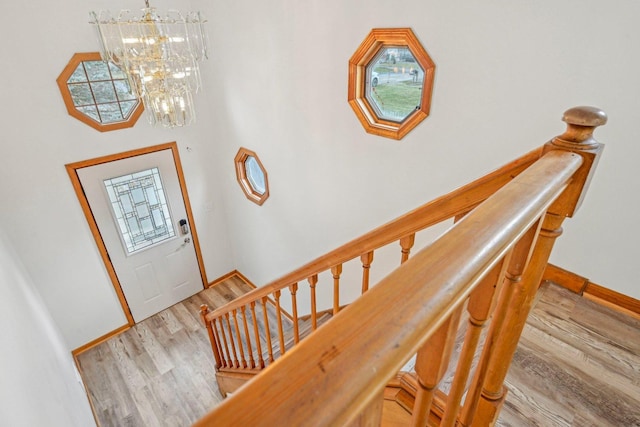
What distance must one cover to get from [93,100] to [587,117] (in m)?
4.06

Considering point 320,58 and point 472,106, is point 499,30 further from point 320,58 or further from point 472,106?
point 320,58

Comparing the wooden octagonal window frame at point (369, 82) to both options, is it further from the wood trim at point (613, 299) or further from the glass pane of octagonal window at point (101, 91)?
the glass pane of octagonal window at point (101, 91)

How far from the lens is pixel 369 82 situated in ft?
8.22

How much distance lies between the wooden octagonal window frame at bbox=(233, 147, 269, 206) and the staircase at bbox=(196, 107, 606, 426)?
3057 mm

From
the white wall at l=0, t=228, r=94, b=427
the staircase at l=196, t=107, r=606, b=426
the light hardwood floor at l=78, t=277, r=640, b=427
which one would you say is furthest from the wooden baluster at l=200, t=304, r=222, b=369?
the staircase at l=196, t=107, r=606, b=426

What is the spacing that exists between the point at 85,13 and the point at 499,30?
139 inches

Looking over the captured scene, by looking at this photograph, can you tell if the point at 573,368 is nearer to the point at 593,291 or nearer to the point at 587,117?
the point at 593,291

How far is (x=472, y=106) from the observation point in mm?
1938

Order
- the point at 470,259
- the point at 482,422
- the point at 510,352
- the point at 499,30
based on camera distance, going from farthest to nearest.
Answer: the point at 499,30, the point at 482,422, the point at 510,352, the point at 470,259

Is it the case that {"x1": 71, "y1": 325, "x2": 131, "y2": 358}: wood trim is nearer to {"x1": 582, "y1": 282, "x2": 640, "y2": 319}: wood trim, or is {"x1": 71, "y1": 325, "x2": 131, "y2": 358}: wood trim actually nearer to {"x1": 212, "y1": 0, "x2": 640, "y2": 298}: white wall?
{"x1": 212, "y1": 0, "x2": 640, "y2": 298}: white wall

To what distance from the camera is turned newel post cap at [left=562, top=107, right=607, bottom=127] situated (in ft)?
2.25

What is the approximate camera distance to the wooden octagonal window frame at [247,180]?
389 cm

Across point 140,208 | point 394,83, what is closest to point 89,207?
point 140,208

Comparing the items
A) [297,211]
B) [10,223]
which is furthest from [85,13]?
[297,211]
